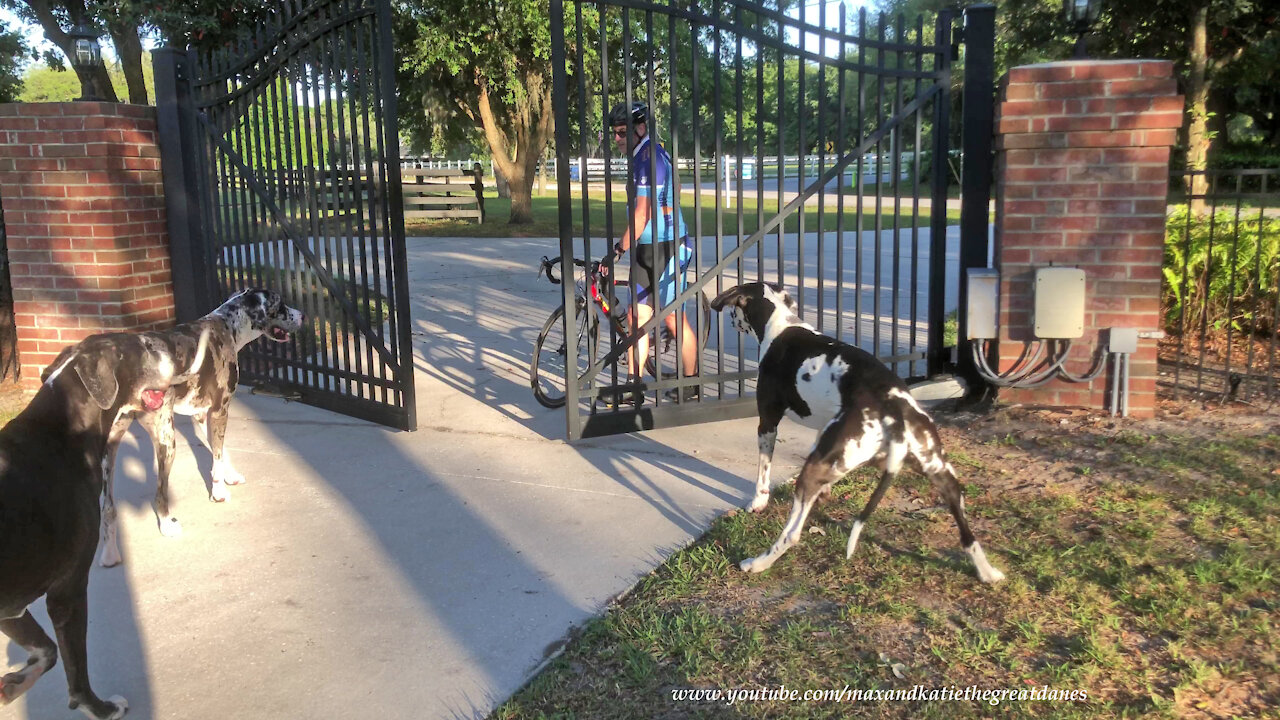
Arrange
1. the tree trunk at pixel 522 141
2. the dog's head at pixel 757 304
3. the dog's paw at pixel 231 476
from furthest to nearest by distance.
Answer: the tree trunk at pixel 522 141
the dog's paw at pixel 231 476
the dog's head at pixel 757 304

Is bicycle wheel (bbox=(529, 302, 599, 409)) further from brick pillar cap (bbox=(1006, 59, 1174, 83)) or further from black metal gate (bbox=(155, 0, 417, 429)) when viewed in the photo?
brick pillar cap (bbox=(1006, 59, 1174, 83))

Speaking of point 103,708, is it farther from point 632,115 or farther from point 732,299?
point 632,115

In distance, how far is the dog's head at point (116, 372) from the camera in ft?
12.1

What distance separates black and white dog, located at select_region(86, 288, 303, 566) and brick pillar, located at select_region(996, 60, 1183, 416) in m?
4.36

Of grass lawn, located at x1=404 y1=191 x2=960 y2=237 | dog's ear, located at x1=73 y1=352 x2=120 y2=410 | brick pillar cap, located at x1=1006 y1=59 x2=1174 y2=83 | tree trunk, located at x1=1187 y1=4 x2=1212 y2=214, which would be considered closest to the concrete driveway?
dog's ear, located at x1=73 y1=352 x2=120 y2=410

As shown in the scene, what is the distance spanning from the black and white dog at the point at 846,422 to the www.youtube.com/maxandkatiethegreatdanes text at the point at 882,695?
2.61 feet

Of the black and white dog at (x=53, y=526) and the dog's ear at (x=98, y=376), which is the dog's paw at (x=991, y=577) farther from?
the dog's ear at (x=98, y=376)

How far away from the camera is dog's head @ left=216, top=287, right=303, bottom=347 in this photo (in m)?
5.30

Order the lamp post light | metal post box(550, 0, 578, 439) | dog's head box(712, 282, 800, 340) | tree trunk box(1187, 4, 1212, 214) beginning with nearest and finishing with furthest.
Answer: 1. dog's head box(712, 282, 800, 340)
2. metal post box(550, 0, 578, 439)
3. the lamp post light
4. tree trunk box(1187, 4, 1212, 214)

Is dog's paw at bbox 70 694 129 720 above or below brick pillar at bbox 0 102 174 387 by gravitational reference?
below

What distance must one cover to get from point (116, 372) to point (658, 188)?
3188 millimetres

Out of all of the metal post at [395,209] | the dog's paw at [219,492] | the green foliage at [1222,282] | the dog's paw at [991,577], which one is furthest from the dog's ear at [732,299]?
the green foliage at [1222,282]

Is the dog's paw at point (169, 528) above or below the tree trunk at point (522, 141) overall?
below

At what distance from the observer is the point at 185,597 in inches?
159
